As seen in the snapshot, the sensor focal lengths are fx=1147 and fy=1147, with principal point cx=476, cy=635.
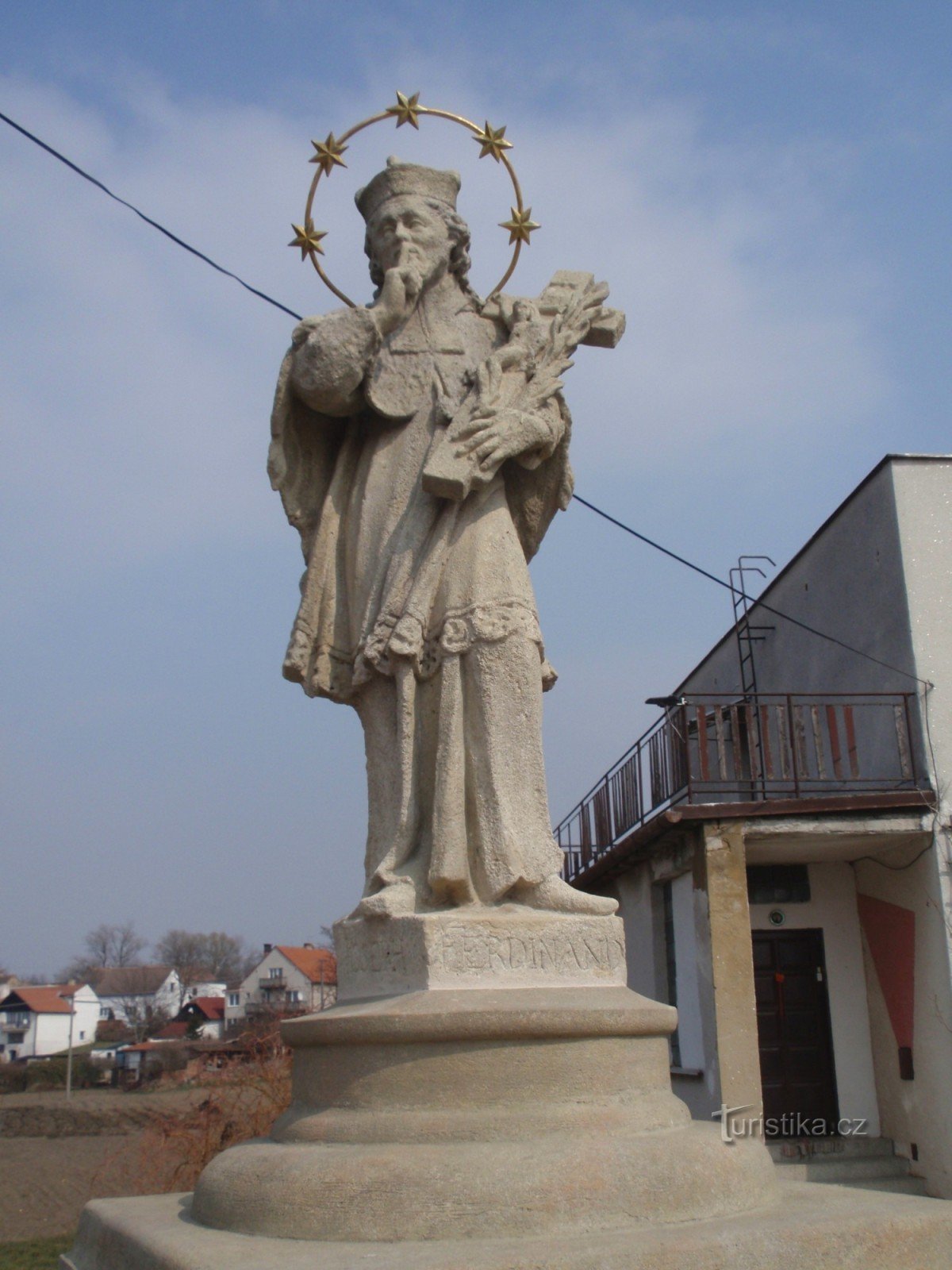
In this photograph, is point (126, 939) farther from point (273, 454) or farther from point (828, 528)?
point (273, 454)

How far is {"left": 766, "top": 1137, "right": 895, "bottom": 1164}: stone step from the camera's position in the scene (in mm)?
11133

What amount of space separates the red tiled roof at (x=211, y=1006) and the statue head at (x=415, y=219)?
59.9 meters

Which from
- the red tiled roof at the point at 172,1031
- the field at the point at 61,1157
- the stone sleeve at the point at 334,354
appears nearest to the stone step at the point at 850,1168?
the field at the point at 61,1157

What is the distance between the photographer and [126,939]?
7419 centimetres

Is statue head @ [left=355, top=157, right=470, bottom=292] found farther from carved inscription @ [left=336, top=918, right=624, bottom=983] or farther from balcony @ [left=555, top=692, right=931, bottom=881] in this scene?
balcony @ [left=555, top=692, right=931, bottom=881]

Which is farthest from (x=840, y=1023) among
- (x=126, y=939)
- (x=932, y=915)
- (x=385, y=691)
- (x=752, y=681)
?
(x=126, y=939)

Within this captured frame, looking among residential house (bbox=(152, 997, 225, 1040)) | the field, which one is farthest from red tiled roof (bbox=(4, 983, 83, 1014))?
the field

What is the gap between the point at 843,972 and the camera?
12.2m

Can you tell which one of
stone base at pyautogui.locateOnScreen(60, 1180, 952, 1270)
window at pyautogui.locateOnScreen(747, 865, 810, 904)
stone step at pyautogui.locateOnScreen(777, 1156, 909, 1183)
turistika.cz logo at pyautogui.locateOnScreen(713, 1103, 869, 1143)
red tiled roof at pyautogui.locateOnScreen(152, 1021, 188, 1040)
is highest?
window at pyautogui.locateOnScreen(747, 865, 810, 904)

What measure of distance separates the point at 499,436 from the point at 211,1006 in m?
62.0

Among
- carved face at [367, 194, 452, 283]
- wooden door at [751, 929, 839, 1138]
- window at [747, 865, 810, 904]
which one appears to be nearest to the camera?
carved face at [367, 194, 452, 283]

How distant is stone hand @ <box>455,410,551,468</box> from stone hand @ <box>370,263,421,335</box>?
501 mm

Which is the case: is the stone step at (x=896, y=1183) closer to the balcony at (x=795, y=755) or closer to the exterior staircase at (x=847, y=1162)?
the exterior staircase at (x=847, y=1162)

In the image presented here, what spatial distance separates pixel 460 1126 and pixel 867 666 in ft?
34.2
